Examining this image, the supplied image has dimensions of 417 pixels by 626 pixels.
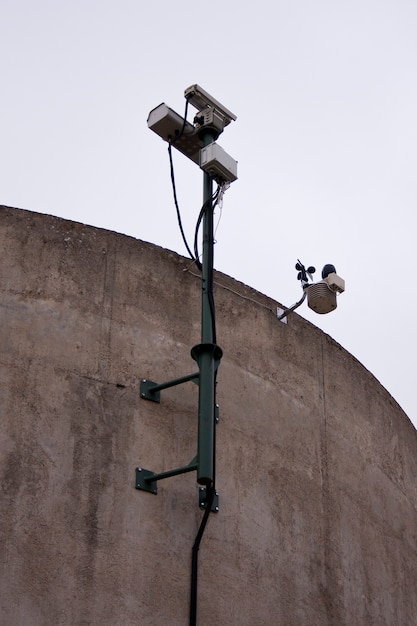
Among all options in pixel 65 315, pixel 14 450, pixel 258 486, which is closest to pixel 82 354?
pixel 65 315

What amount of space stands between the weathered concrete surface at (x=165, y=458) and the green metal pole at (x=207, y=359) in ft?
2.29

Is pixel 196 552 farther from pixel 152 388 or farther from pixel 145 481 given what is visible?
pixel 152 388

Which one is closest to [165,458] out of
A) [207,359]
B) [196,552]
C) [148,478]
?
[148,478]

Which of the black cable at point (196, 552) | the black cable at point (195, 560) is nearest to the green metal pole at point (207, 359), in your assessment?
Result: the black cable at point (196, 552)

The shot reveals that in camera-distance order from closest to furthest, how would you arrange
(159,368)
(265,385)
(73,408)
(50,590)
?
1. (50,590)
2. (73,408)
3. (159,368)
4. (265,385)

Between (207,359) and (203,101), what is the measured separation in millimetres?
2047

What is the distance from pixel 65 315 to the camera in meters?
8.93

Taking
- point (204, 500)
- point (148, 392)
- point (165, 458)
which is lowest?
point (204, 500)

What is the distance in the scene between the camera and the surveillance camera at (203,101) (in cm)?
918

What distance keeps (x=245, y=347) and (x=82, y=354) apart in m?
1.48

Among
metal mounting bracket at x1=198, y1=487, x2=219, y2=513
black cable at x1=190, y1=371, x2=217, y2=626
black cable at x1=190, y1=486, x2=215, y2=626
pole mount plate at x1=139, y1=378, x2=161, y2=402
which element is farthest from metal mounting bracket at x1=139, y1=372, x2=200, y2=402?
black cable at x1=190, y1=486, x2=215, y2=626

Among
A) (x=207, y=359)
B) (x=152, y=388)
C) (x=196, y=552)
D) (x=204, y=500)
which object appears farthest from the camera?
(x=152, y=388)

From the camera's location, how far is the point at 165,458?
8.77 meters

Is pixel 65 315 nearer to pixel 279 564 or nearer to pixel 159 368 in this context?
pixel 159 368
